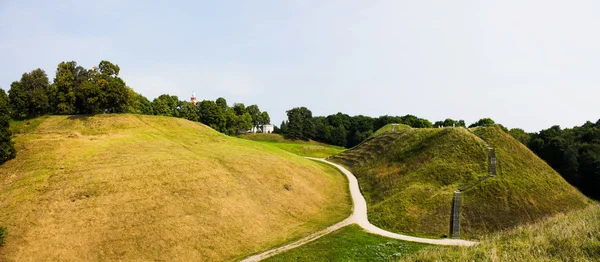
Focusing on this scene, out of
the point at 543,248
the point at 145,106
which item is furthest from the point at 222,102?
the point at 543,248

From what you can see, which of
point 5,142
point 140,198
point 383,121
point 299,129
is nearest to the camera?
point 140,198

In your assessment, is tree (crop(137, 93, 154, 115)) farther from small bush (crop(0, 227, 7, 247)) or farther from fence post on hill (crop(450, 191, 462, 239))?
fence post on hill (crop(450, 191, 462, 239))

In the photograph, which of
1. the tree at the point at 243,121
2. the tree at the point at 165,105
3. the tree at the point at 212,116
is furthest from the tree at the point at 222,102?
the tree at the point at 165,105

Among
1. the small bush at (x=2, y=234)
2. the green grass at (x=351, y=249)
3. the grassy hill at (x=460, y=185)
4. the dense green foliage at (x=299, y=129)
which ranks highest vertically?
the dense green foliage at (x=299, y=129)

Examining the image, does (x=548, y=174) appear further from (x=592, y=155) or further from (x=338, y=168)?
(x=338, y=168)

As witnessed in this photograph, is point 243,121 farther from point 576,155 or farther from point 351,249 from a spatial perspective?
point 576,155

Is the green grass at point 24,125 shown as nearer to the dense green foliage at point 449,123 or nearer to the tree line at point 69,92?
the tree line at point 69,92

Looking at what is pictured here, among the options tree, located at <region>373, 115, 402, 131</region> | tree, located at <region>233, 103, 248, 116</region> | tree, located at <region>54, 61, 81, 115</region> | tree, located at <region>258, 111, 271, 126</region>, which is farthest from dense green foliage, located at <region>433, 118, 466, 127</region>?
tree, located at <region>54, 61, 81, 115</region>
